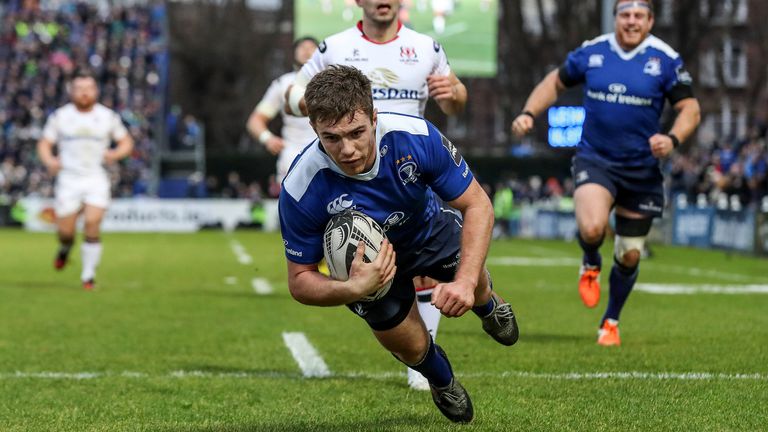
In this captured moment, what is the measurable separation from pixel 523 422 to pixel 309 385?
1.66 meters

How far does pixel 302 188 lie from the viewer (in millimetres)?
5051

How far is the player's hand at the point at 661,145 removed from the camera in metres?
8.21

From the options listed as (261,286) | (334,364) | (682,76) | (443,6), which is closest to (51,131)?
(261,286)

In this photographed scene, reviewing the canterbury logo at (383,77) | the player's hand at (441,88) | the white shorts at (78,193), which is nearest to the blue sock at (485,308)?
the player's hand at (441,88)

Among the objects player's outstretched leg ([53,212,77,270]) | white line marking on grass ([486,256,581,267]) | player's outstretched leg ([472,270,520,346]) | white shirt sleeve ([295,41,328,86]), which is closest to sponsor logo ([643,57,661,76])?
white shirt sleeve ([295,41,328,86])

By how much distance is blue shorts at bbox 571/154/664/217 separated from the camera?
880 centimetres

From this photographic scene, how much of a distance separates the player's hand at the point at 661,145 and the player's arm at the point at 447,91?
149cm

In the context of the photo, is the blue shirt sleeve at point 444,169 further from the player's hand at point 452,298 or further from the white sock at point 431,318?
the white sock at point 431,318

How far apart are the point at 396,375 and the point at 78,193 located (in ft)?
26.1

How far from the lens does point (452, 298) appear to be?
4.66 m

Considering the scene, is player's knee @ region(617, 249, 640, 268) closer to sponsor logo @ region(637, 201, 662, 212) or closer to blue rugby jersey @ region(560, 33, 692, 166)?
sponsor logo @ region(637, 201, 662, 212)

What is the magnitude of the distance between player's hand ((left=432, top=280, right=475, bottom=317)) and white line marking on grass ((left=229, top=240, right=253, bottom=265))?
15.2 meters

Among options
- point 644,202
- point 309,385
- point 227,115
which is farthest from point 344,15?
point 227,115

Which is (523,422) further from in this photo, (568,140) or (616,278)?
(568,140)
